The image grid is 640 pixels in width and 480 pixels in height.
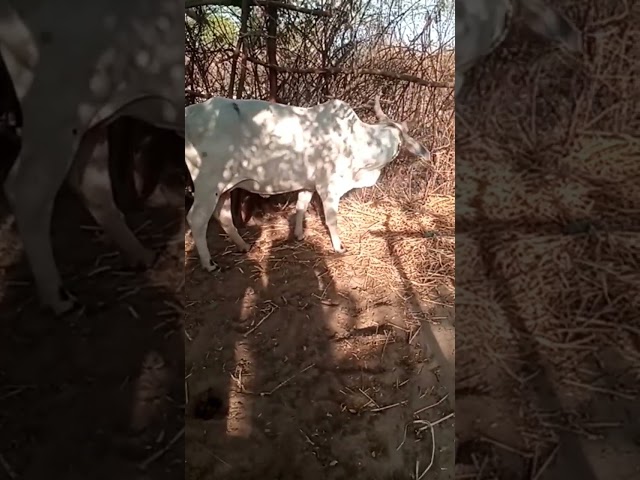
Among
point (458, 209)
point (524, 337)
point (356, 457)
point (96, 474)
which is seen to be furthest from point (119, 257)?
point (356, 457)

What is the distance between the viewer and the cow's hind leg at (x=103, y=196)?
89 centimetres

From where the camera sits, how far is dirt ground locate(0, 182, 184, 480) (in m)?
0.91

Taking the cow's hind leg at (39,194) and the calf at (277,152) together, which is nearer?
the cow's hind leg at (39,194)

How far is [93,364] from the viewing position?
947 mm

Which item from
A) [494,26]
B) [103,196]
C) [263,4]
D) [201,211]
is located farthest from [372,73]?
[103,196]

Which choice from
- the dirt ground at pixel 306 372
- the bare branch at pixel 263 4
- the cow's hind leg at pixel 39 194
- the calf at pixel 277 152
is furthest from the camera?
the bare branch at pixel 263 4

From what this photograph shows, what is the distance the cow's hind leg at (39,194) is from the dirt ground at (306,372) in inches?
52.4

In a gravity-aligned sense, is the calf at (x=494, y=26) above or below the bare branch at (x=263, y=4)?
below

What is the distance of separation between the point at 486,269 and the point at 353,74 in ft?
10.3

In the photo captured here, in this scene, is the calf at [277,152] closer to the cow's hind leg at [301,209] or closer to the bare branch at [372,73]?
the cow's hind leg at [301,209]

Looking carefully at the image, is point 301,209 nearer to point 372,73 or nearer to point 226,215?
point 226,215

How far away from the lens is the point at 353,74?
3959mm

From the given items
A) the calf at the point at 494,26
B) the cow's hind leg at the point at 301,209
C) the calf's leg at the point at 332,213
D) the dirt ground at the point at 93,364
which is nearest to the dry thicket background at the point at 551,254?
the calf at the point at 494,26

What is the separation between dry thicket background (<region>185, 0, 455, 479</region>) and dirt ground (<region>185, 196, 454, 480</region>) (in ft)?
0.19
